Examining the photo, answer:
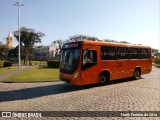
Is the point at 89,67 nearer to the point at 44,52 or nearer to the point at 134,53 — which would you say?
the point at 134,53

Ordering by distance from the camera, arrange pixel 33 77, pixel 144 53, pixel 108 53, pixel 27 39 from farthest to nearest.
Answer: pixel 27 39 → pixel 33 77 → pixel 144 53 → pixel 108 53

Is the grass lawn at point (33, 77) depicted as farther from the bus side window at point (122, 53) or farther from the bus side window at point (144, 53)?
the bus side window at point (144, 53)

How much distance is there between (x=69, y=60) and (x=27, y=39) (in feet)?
172

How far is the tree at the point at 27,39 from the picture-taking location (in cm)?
6197

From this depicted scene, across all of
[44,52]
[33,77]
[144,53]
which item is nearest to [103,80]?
[144,53]

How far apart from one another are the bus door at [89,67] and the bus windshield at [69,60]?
0.48 meters

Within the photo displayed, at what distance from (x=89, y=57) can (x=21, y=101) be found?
539 centimetres

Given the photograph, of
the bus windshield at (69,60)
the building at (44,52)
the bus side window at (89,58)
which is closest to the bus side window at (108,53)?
the bus side window at (89,58)

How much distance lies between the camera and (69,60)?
13.5 m

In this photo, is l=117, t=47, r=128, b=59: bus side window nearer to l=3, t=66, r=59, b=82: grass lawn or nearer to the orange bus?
the orange bus

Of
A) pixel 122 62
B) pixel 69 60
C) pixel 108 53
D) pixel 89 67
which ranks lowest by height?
pixel 89 67

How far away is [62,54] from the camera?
14.4 m

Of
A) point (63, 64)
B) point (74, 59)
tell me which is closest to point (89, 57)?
point (74, 59)

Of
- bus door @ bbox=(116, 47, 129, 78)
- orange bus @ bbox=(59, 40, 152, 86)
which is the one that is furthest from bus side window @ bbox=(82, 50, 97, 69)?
bus door @ bbox=(116, 47, 129, 78)
